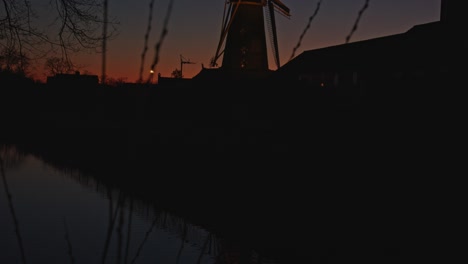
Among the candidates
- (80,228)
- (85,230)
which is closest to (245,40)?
(80,228)

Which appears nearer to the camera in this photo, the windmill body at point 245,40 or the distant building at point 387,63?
the distant building at point 387,63

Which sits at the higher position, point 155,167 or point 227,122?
point 227,122

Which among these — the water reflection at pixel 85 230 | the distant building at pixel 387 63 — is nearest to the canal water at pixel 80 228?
the water reflection at pixel 85 230

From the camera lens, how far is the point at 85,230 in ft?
59.6

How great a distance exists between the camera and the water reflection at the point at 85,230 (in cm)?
1494

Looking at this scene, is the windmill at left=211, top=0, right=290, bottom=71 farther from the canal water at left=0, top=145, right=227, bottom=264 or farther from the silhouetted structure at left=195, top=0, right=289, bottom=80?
the canal water at left=0, top=145, right=227, bottom=264

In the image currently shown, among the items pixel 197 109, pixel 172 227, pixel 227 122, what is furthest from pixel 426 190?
pixel 197 109

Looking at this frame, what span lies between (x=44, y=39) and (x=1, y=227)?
13.3 m

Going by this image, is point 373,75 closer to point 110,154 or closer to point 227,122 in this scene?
point 227,122

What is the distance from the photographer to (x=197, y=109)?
3341 centimetres

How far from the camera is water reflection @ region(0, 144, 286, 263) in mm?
14938

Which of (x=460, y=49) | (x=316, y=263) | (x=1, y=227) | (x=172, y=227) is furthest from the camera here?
(x=460, y=49)

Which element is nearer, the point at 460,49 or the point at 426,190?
the point at 426,190

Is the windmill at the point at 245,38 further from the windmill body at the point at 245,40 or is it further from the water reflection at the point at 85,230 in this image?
the water reflection at the point at 85,230
